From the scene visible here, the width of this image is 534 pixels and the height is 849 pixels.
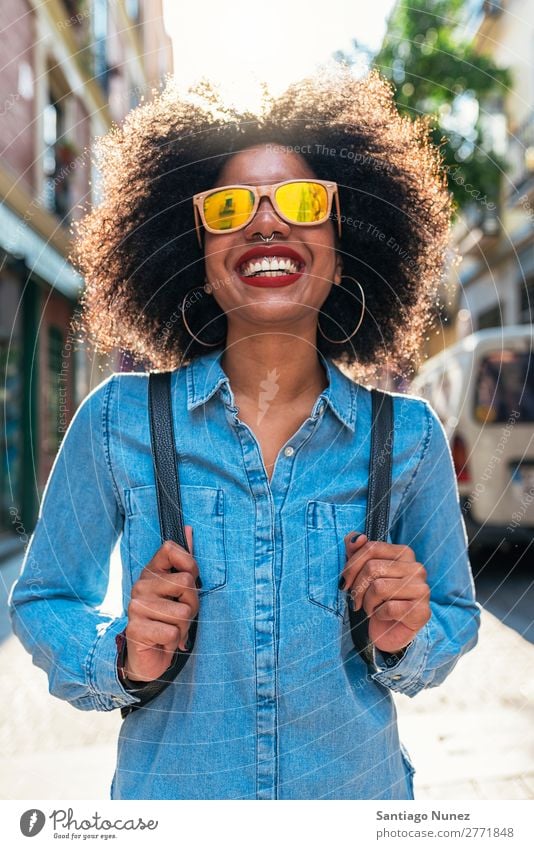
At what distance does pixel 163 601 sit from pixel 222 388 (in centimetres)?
35

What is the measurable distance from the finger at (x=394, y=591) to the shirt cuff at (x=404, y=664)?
11cm

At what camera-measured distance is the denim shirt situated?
1222 mm

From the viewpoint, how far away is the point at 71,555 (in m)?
1.25

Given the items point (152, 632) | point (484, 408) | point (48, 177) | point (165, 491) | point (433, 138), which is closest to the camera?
point (152, 632)

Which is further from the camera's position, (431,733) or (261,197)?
(431,733)

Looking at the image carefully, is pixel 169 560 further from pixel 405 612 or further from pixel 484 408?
pixel 484 408

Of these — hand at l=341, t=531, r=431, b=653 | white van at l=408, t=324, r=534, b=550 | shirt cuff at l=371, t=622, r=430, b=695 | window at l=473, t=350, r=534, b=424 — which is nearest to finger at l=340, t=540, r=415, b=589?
hand at l=341, t=531, r=431, b=653

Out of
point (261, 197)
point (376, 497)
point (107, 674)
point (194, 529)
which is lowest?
point (107, 674)

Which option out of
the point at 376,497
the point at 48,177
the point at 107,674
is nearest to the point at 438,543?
the point at 376,497

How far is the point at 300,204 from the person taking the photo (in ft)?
4.26

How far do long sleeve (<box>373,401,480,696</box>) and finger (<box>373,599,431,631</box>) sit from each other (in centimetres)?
10

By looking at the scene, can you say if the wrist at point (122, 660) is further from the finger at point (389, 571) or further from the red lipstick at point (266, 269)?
the red lipstick at point (266, 269)

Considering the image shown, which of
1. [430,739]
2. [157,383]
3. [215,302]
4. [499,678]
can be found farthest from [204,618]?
[499,678]

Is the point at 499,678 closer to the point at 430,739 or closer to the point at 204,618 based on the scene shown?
the point at 430,739
